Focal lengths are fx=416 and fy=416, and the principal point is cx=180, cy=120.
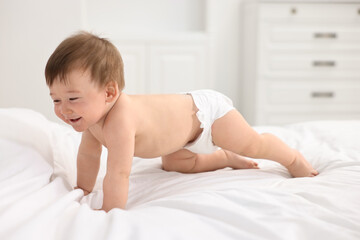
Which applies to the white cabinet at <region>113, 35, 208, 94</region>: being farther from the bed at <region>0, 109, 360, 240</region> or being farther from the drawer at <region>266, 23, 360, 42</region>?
the bed at <region>0, 109, 360, 240</region>

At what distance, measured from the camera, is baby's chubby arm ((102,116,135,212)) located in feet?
2.98

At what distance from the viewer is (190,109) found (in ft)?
3.74

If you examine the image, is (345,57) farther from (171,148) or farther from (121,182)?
(121,182)

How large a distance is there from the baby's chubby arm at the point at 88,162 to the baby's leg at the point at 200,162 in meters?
0.21

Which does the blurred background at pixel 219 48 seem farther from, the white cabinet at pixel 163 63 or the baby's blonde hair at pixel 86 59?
the baby's blonde hair at pixel 86 59

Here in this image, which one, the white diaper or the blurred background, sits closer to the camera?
the white diaper

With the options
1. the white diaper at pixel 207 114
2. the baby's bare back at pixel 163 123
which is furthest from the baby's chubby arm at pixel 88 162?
the white diaper at pixel 207 114

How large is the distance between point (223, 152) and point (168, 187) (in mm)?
278

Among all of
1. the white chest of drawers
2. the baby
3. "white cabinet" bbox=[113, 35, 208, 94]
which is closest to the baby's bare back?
the baby

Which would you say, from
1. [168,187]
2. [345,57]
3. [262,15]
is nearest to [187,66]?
[262,15]

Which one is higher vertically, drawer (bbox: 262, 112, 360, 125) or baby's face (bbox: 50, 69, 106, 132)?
baby's face (bbox: 50, 69, 106, 132)

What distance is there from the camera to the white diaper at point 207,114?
112 centimetres

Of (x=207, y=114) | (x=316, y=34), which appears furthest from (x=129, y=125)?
(x=316, y=34)

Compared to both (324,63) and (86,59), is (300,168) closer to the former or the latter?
(86,59)
